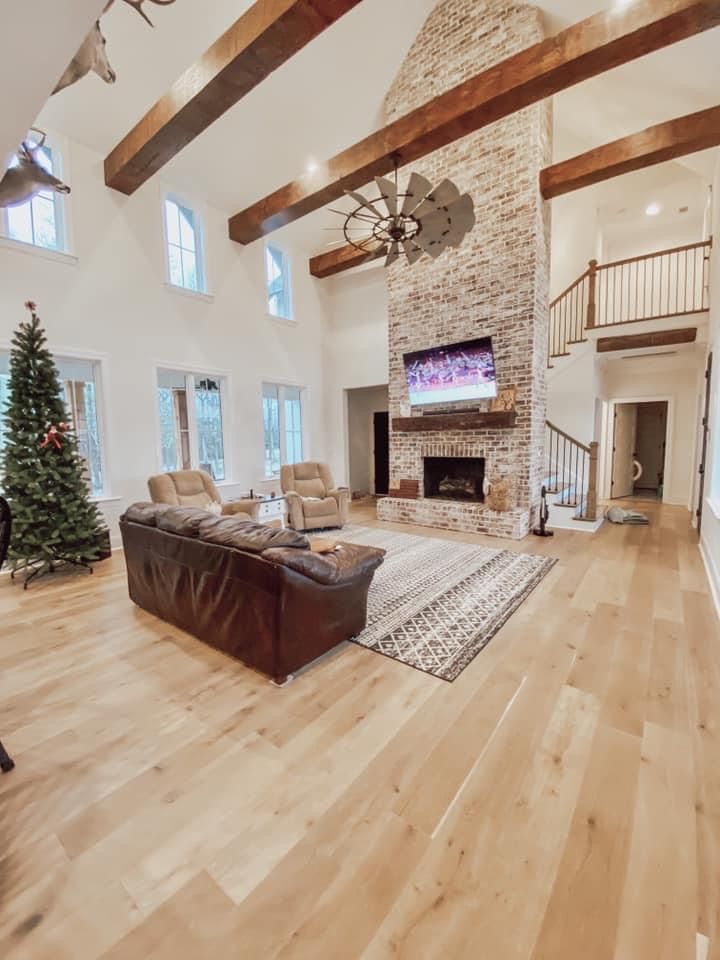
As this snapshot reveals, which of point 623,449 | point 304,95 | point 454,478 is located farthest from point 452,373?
point 623,449

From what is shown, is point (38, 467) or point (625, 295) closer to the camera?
point (38, 467)

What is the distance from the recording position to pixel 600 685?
215cm

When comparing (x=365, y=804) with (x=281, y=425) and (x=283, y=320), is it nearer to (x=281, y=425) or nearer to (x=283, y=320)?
(x=281, y=425)

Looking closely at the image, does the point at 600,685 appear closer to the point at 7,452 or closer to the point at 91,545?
the point at 91,545

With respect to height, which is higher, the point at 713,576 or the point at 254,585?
the point at 254,585

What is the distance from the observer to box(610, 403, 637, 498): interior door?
8117 millimetres

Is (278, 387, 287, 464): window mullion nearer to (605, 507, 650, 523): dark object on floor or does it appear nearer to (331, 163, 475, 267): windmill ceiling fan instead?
(331, 163, 475, 267): windmill ceiling fan

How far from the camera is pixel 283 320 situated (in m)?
7.09

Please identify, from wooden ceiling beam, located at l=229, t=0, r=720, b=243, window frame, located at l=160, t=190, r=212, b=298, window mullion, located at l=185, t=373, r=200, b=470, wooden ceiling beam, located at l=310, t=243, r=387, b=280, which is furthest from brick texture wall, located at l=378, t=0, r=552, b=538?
window mullion, located at l=185, t=373, r=200, b=470

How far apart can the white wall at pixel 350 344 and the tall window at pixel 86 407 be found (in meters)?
4.09

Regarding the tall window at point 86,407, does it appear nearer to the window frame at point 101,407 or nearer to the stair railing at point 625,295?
the window frame at point 101,407

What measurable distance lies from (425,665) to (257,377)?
554 centimetres

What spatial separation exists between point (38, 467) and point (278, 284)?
503cm

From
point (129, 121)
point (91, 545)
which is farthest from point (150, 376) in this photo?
point (129, 121)
